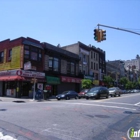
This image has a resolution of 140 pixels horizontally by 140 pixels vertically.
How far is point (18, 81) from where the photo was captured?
93.9 ft

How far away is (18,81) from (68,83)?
1331 cm

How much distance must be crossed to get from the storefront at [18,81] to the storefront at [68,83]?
5.74m

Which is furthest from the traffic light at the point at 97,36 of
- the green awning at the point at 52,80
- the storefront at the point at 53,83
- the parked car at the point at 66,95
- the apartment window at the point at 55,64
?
the apartment window at the point at 55,64

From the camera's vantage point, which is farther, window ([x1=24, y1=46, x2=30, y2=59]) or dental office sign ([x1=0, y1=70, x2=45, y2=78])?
window ([x1=24, y1=46, x2=30, y2=59])

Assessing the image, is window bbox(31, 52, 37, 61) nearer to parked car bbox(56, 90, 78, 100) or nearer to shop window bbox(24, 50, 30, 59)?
shop window bbox(24, 50, 30, 59)

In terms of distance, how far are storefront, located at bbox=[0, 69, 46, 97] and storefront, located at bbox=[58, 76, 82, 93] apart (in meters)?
5.74

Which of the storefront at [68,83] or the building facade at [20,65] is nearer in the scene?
the building facade at [20,65]

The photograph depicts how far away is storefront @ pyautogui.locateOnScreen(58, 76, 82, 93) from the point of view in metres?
36.6

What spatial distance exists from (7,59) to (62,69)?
10.8 metres

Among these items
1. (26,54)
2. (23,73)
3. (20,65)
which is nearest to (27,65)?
(23,73)

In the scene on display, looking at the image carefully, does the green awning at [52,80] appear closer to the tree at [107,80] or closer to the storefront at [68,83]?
the storefront at [68,83]

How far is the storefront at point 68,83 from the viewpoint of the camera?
3661cm

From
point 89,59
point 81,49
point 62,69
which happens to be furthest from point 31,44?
point 89,59

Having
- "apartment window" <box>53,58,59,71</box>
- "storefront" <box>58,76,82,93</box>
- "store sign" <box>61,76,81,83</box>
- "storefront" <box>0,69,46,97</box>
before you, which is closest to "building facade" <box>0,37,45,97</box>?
"storefront" <box>0,69,46,97</box>
